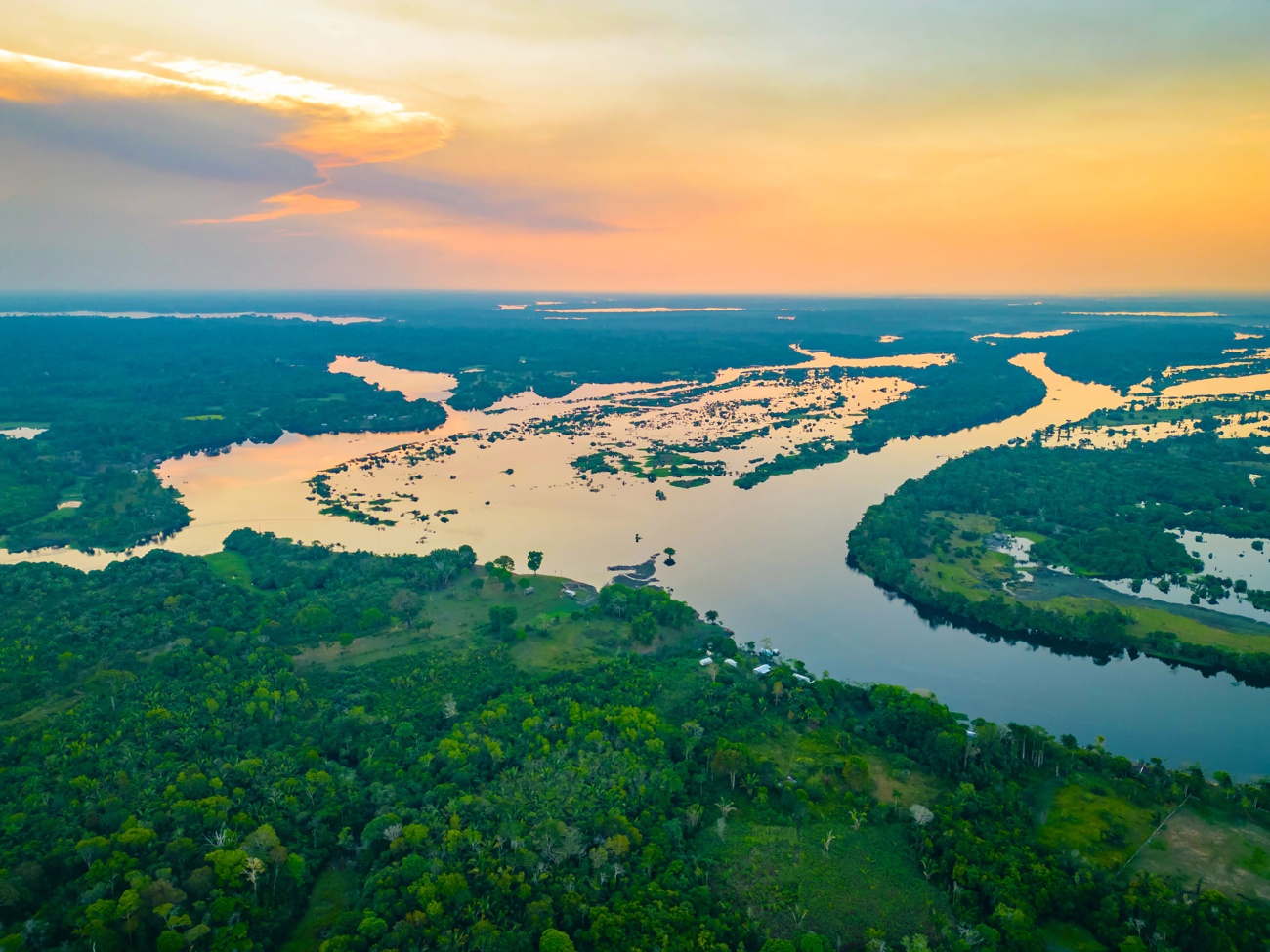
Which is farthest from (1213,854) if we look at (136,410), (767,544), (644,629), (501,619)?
(136,410)

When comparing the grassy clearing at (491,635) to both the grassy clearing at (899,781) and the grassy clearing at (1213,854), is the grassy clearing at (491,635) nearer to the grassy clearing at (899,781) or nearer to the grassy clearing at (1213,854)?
the grassy clearing at (899,781)

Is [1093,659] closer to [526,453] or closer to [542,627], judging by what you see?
[542,627]

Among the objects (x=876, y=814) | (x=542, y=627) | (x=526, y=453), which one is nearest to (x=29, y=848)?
(x=542, y=627)

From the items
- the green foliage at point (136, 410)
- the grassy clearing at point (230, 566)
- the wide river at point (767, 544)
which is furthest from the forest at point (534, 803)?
the green foliage at point (136, 410)

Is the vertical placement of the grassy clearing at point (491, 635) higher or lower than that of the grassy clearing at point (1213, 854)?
higher

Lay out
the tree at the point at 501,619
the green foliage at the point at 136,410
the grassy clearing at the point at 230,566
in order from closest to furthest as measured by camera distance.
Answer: the tree at the point at 501,619
the grassy clearing at the point at 230,566
the green foliage at the point at 136,410

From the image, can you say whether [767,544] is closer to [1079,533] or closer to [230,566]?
[1079,533]

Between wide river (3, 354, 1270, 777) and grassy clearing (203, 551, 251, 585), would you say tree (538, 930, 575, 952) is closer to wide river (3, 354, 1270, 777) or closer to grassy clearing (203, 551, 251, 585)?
wide river (3, 354, 1270, 777)
